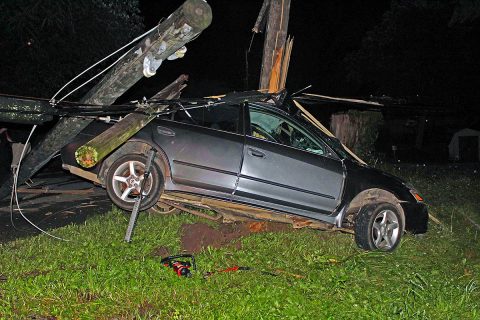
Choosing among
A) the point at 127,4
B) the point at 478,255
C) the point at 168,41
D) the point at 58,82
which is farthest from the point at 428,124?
the point at 168,41

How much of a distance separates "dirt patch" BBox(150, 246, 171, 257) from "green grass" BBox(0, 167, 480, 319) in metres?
0.05

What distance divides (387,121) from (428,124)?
2358mm

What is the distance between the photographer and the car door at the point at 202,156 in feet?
24.7

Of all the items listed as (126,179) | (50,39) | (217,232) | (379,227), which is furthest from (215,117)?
(50,39)

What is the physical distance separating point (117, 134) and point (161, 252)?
1766 millimetres

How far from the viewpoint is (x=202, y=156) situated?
7.53 meters

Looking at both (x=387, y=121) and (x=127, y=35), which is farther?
(x=387, y=121)

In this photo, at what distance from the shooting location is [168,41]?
645cm

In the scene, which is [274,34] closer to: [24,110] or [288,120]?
[288,120]

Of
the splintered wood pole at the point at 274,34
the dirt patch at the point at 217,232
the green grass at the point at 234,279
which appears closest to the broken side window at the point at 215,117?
the dirt patch at the point at 217,232

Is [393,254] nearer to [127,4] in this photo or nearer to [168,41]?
[168,41]

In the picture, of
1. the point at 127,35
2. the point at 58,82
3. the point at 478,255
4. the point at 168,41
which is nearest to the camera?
the point at 168,41

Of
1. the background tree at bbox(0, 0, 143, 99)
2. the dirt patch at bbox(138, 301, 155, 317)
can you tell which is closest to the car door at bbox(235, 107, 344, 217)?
the dirt patch at bbox(138, 301, 155, 317)

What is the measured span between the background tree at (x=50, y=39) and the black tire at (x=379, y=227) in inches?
370
